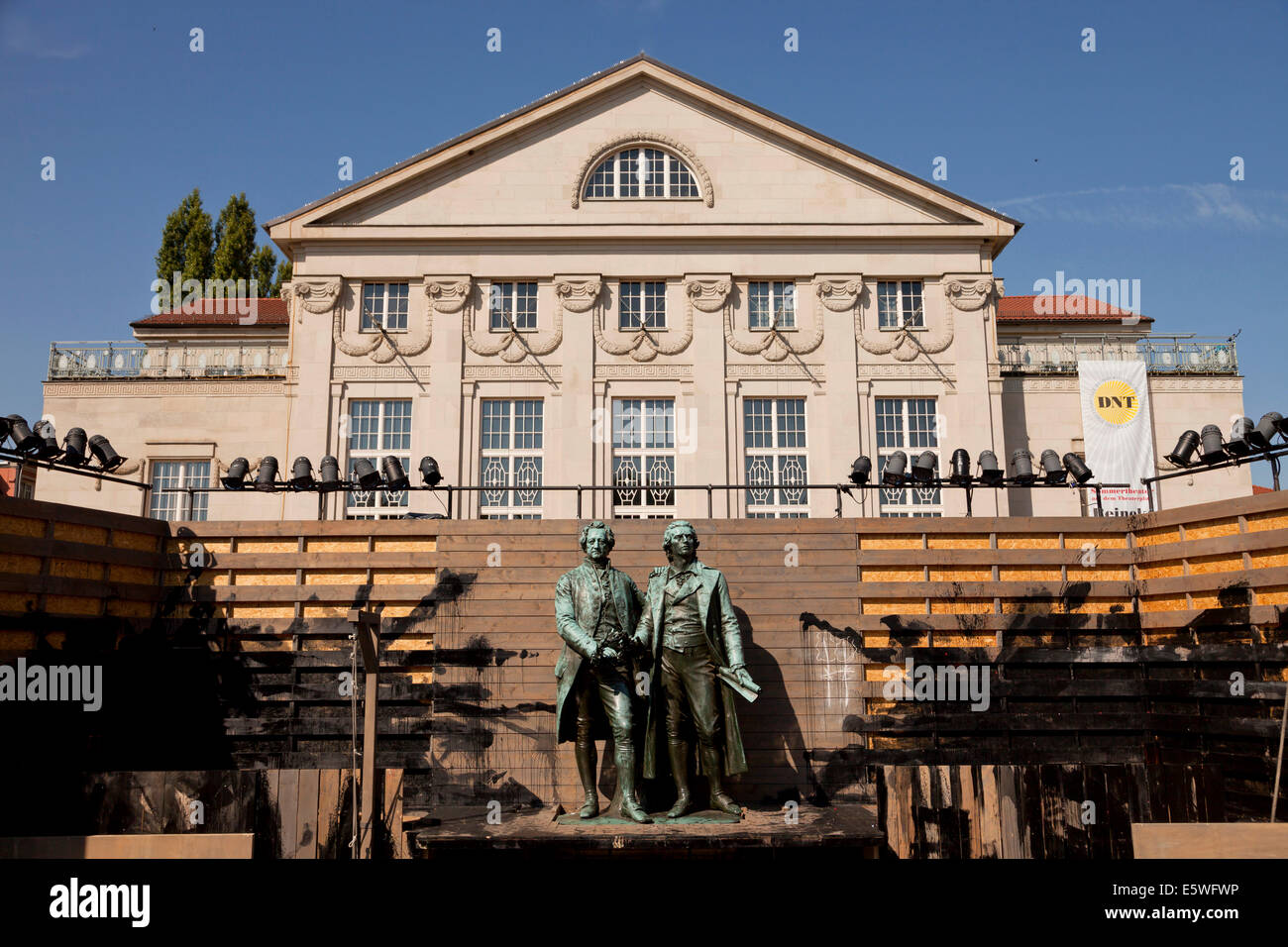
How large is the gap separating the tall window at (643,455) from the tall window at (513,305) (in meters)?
3.63

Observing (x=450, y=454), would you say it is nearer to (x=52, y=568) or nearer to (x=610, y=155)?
(x=610, y=155)

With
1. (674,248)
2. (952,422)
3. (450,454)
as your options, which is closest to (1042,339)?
(952,422)

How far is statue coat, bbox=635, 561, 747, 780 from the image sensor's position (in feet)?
38.2

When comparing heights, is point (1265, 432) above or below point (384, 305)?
below

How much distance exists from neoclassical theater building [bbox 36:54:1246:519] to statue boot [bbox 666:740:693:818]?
15.3 metres

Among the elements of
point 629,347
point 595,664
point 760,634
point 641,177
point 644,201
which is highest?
point 641,177

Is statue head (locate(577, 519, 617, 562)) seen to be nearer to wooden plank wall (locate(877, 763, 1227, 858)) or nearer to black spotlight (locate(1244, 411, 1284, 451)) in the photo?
wooden plank wall (locate(877, 763, 1227, 858))

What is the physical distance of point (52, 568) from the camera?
1401 cm

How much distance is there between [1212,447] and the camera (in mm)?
17062

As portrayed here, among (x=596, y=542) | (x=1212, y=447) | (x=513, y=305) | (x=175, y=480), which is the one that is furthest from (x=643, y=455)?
(x=596, y=542)

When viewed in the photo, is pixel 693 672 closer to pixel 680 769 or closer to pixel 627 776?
pixel 680 769

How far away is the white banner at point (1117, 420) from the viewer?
28.8 m

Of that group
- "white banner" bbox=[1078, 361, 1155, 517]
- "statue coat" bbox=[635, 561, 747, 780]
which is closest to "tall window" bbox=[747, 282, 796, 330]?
"white banner" bbox=[1078, 361, 1155, 517]

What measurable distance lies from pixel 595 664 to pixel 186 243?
140 feet
